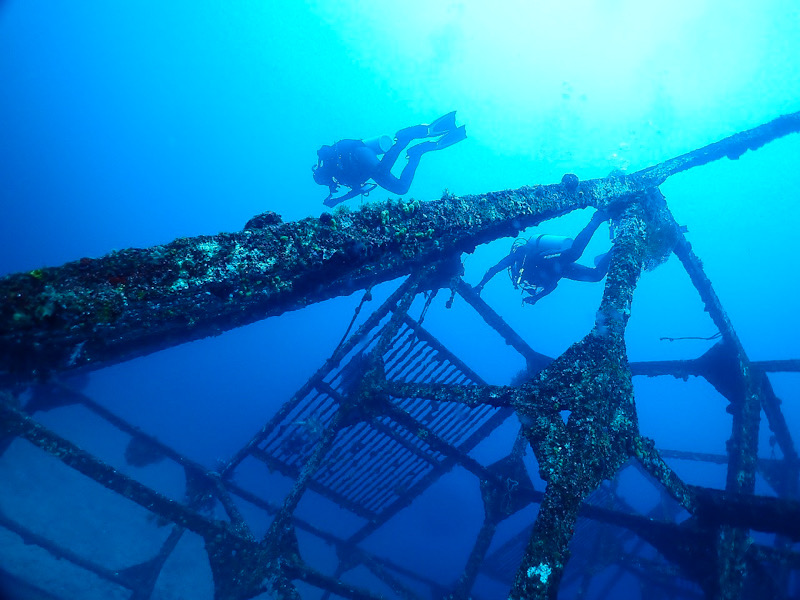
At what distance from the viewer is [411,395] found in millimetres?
4293

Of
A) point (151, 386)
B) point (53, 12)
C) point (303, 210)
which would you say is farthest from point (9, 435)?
point (53, 12)

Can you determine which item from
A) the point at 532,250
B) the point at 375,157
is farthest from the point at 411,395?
the point at 375,157

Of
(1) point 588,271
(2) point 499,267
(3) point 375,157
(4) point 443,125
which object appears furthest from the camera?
(3) point 375,157

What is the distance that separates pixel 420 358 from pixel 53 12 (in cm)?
21128

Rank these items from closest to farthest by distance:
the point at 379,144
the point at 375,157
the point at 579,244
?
the point at 579,244
the point at 375,157
the point at 379,144

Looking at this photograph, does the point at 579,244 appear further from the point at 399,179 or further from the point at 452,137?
the point at 399,179

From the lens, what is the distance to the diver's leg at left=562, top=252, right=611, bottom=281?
300 inches

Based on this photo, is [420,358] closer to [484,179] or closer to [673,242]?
[673,242]

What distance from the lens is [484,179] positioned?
128m

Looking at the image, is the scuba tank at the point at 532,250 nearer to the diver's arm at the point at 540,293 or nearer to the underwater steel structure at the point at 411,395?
the diver's arm at the point at 540,293

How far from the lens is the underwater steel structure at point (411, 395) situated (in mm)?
1302

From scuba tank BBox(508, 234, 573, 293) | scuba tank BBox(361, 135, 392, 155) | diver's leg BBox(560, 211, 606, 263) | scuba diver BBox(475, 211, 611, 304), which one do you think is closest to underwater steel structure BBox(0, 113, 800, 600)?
diver's leg BBox(560, 211, 606, 263)

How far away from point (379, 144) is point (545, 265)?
16.4 feet

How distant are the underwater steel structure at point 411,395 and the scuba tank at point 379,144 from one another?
16.9 feet
